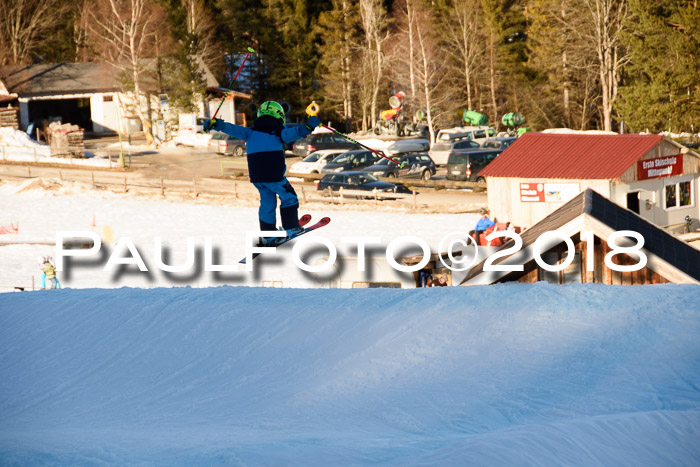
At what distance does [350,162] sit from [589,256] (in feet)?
89.3

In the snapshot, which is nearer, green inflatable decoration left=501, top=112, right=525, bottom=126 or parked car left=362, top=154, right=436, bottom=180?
parked car left=362, top=154, right=436, bottom=180

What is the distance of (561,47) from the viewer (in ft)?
171

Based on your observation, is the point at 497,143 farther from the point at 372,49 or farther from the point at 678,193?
the point at 678,193

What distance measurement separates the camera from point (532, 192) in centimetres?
2636

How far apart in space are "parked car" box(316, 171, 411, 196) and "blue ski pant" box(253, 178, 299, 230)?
77.4ft

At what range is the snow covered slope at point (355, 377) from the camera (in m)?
7.39

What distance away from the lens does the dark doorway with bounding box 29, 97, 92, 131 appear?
183 ft

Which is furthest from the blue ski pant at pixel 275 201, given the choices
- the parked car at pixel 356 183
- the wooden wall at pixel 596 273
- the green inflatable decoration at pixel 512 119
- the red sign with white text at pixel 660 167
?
the green inflatable decoration at pixel 512 119

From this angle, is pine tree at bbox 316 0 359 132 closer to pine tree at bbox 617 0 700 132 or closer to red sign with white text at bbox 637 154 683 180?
pine tree at bbox 617 0 700 132

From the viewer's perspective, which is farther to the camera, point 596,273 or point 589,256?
point 596,273

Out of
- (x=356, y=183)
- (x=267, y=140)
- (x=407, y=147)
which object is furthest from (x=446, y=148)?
(x=267, y=140)

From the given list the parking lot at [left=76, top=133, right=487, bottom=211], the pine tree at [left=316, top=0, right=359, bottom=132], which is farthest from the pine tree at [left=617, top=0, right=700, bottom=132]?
the pine tree at [left=316, top=0, right=359, bottom=132]

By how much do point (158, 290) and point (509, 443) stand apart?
7148 millimetres

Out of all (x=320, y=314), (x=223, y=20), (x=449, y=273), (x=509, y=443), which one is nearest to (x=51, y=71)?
(x=223, y=20)
